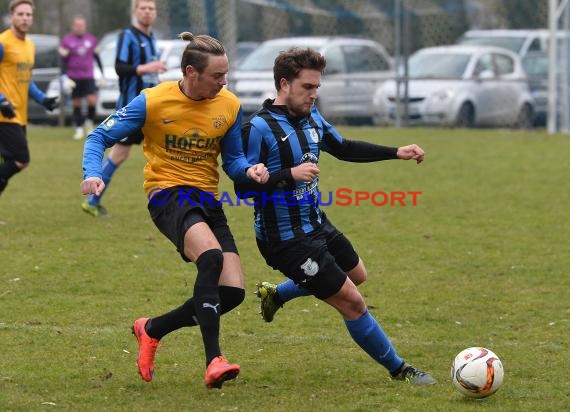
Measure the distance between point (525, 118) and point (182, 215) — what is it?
48.8 feet

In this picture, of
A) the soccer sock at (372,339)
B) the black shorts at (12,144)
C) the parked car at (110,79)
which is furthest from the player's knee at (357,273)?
the parked car at (110,79)

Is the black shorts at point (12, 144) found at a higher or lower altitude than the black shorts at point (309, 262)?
lower

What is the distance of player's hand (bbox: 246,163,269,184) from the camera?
197 inches

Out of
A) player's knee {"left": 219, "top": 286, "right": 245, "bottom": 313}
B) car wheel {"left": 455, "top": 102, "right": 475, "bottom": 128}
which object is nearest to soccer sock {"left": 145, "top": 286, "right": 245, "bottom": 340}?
player's knee {"left": 219, "top": 286, "right": 245, "bottom": 313}

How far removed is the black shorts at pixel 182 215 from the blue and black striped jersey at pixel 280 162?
0.58 feet

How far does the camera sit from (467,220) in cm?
1059

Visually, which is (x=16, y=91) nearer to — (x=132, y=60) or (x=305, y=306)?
(x=132, y=60)

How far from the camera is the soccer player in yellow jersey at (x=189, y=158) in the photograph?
17.2 ft

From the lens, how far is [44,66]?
21641mm

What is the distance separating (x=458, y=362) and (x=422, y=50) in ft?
51.4

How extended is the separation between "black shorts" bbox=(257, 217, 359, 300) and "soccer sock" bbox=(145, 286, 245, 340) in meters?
0.24

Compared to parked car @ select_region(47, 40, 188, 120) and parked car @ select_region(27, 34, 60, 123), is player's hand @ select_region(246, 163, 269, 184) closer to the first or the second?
Answer: parked car @ select_region(47, 40, 188, 120)

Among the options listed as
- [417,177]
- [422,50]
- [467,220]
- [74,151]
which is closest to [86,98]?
[74,151]

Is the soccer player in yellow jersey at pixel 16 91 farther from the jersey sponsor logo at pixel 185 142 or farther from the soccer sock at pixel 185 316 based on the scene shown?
the soccer sock at pixel 185 316
